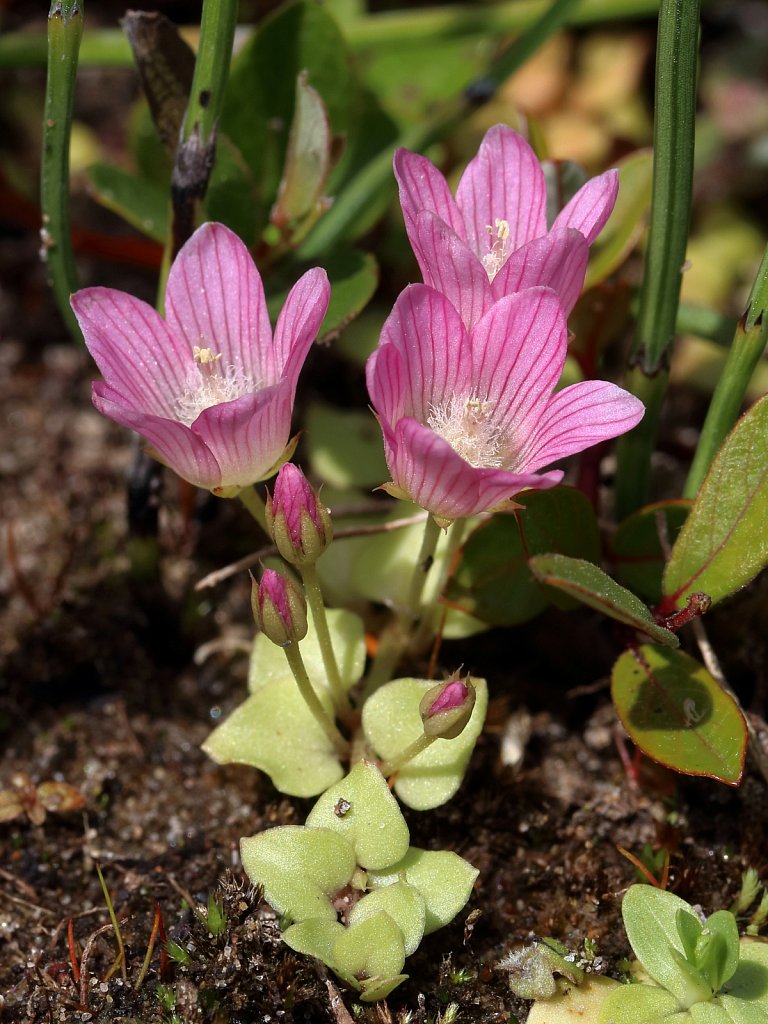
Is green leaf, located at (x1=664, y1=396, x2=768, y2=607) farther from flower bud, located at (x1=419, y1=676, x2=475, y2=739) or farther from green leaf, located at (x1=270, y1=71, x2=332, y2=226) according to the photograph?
green leaf, located at (x1=270, y1=71, x2=332, y2=226)

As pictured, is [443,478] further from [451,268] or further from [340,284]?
[340,284]

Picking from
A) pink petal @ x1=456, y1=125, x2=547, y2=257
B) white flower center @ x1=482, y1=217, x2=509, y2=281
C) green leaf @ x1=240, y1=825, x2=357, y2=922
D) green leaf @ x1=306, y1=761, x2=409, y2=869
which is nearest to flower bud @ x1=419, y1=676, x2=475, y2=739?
green leaf @ x1=306, y1=761, x2=409, y2=869

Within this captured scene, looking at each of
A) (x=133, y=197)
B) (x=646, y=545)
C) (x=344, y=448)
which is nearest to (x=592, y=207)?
(x=646, y=545)

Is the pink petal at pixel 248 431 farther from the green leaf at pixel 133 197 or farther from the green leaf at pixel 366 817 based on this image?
the green leaf at pixel 133 197

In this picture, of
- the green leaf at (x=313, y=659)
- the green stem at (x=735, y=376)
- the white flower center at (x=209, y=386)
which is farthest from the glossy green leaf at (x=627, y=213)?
the green leaf at (x=313, y=659)

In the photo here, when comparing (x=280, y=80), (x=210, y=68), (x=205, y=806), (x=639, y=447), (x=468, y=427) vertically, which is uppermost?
(x=210, y=68)
